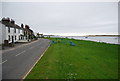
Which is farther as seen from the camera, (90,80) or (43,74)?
(43,74)

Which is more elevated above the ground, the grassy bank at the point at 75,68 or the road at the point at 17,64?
the grassy bank at the point at 75,68

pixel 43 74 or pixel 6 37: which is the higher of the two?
pixel 6 37

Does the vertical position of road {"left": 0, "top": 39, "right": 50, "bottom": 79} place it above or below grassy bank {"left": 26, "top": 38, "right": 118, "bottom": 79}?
below

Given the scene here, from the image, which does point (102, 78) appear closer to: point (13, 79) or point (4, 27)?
point (13, 79)

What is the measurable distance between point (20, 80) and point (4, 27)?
2897cm

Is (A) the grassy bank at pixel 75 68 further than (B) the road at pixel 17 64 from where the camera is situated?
No

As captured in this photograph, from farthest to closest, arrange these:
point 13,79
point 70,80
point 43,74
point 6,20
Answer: point 6,20, point 43,74, point 13,79, point 70,80

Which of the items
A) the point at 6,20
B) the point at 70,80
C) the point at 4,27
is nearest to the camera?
the point at 70,80

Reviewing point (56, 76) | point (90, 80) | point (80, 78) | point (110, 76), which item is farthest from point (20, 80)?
point (110, 76)

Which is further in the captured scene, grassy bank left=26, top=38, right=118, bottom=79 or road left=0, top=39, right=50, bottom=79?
road left=0, top=39, right=50, bottom=79

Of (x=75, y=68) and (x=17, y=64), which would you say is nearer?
(x=75, y=68)

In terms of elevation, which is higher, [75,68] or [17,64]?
[75,68]

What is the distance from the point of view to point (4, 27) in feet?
97.1

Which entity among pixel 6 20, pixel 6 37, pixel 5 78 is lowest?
pixel 5 78
